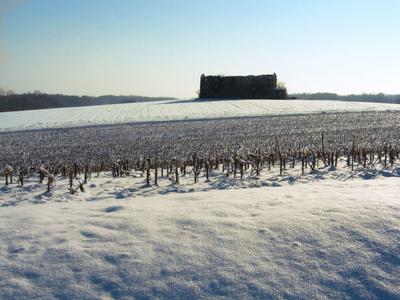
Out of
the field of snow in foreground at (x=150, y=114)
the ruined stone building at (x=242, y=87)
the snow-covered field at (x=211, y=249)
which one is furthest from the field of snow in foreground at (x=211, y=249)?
the ruined stone building at (x=242, y=87)

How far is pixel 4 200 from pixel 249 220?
511 cm

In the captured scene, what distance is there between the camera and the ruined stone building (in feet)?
204

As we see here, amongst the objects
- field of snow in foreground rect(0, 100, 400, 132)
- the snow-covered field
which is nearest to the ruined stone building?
field of snow in foreground rect(0, 100, 400, 132)

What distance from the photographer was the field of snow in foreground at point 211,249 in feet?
9.27

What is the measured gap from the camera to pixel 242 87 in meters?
63.2

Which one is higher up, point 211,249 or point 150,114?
point 150,114

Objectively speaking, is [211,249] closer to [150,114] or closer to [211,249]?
[211,249]

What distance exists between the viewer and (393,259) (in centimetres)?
306

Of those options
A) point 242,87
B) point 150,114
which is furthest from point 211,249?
point 242,87

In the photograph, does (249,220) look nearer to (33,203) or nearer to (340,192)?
(340,192)

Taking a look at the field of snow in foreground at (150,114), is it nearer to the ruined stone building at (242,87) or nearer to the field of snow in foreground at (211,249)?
the ruined stone building at (242,87)

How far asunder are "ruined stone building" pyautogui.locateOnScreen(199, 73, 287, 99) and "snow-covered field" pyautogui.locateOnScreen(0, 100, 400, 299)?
196 ft

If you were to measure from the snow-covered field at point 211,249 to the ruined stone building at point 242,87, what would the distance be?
59.6 metres

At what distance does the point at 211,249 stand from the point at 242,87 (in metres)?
62.1
